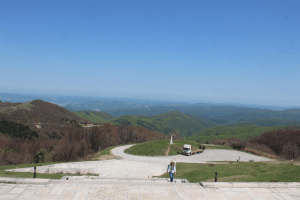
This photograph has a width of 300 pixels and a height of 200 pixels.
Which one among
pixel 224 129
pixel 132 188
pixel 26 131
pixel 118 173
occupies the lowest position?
pixel 224 129

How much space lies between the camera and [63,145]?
105ft

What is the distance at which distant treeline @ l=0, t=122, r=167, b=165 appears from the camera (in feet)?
95.8

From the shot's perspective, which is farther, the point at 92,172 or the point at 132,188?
the point at 92,172

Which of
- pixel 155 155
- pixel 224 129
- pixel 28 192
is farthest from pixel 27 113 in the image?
pixel 224 129

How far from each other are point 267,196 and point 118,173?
44.1ft

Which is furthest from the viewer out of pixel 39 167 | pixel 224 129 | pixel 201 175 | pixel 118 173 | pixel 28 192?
pixel 224 129

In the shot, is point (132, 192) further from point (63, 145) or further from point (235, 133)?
point (235, 133)

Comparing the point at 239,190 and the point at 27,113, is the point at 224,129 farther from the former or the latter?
the point at 239,190

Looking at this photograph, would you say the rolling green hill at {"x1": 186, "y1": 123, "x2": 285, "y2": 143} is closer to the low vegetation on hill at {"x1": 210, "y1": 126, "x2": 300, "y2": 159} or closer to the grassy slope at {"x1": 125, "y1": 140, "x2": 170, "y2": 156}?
the low vegetation on hill at {"x1": 210, "y1": 126, "x2": 300, "y2": 159}

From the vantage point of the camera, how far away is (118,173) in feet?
63.6

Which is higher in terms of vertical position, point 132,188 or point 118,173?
point 132,188

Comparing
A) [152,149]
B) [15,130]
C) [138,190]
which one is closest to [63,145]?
[152,149]

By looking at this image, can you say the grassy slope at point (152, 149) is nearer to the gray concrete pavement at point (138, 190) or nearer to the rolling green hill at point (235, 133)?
the gray concrete pavement at point (138, 190)

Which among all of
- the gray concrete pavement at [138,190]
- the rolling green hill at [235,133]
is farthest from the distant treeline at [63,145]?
the rolling green hill at [235,133]
